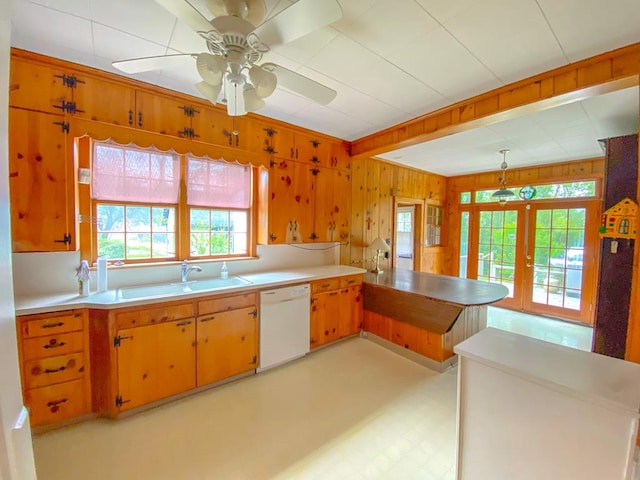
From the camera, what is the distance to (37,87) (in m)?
2.05

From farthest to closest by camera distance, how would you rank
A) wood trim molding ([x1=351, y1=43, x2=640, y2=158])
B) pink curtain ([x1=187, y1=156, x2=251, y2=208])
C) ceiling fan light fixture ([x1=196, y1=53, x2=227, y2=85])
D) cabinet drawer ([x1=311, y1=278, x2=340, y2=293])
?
cabinet drawer ([x1=311, y1=278, x2=340, y2=293]), pink curtain ([x1=187, y1=156, x2=251, y2=208]), wood trim molding ([x1=351, y1=43, x2=640, y2=158]), ceiling fan light fixture ([x1=196, y1=53, x2=227, y2=85])

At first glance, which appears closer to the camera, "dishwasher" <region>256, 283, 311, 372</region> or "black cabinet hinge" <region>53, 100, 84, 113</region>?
"black cabinet hinge" <region>53, 100, 84, 113</region>

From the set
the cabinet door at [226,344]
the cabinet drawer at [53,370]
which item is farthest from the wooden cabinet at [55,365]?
the cabinet door at [226,344]

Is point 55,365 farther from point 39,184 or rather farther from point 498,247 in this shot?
point 498,247

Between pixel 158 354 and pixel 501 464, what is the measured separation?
2338 millimetres

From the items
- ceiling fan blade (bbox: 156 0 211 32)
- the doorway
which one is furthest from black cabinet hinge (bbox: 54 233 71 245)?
the doorway

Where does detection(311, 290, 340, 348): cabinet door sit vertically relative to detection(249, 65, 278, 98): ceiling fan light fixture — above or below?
below

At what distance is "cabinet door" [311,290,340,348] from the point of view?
126 inches

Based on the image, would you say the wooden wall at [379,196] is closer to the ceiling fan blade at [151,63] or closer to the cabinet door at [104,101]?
the cabinet door at [104,101]

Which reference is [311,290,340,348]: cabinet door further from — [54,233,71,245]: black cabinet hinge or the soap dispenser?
[54,233,71,245]: black cabinet hinge

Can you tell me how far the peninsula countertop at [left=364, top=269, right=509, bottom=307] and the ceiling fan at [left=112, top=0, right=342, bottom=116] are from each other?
2.28m

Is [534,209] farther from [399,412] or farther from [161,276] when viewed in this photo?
[161,276]

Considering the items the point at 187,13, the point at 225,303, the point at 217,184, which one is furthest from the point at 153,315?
the point at 187,13

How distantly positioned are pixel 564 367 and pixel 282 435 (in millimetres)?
1778
